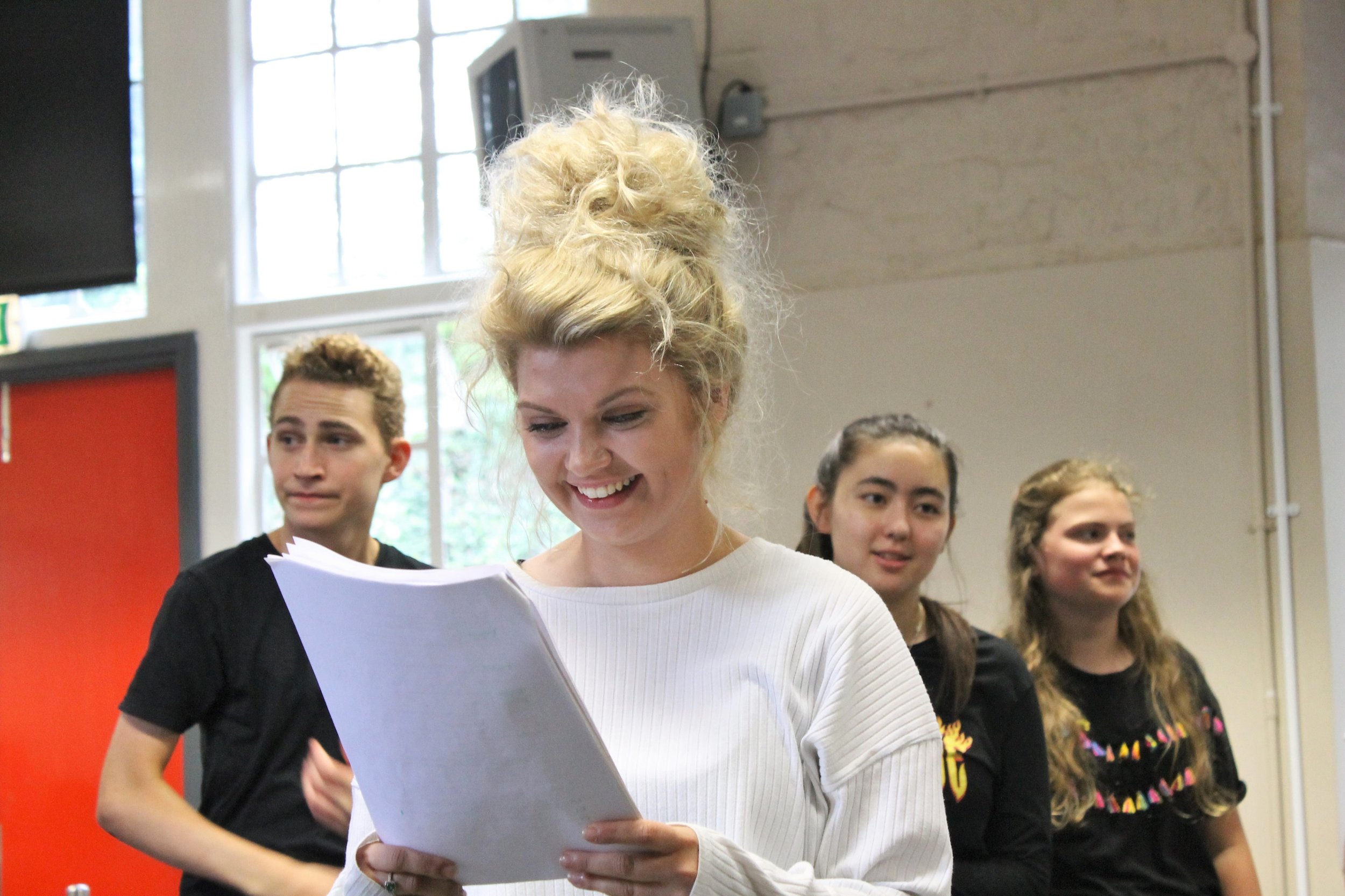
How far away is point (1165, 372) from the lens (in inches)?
151

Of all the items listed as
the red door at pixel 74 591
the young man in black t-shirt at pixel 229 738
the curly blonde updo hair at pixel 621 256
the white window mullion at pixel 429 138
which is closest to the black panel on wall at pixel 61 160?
the red door at pixel 74 591

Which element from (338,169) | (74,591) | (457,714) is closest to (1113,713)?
(457,714)

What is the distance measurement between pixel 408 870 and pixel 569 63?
10.5ft

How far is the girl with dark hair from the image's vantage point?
1.75 metres

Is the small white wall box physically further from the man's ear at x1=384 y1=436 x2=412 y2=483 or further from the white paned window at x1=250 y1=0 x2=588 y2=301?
the man's ear at x1=384 y1=436 x2=412 y2=483

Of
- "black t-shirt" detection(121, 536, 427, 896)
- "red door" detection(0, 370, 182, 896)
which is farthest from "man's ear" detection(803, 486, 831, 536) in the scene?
"red door" detection(0, 370, 182, 896)

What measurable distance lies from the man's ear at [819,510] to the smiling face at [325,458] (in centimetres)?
77

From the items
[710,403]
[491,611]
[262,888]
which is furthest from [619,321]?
[262,888]

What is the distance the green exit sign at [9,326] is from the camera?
470cm

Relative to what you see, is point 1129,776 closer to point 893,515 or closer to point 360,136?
point 893,515

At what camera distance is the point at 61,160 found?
3.66 m

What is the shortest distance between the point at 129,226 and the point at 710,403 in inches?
118

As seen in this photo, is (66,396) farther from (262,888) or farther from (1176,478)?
(1176,478)

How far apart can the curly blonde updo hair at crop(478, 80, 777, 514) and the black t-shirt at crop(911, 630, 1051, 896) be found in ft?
2.52
